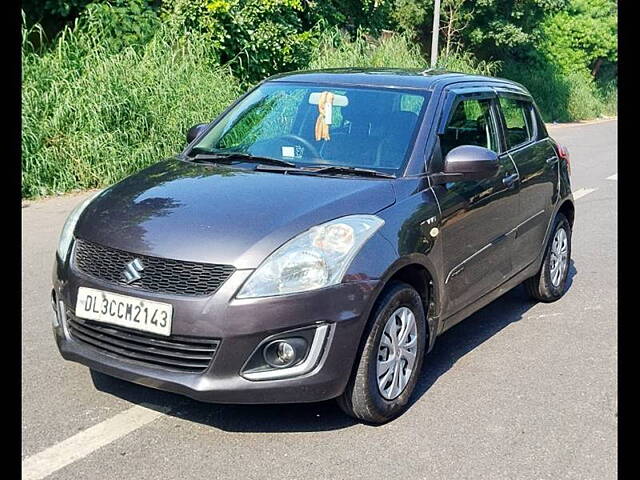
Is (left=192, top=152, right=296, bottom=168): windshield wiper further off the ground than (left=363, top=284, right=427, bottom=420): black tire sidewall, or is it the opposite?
(left=192, top=152, right=296, bottom=168): windshield wiper

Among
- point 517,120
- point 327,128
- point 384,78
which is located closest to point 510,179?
point 517,120

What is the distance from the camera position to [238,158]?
452 centimetres

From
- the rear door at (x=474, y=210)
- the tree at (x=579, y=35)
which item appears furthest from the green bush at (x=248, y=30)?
the tree at (x=579, y=35)

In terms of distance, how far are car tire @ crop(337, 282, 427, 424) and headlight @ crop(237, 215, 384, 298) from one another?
12.9 inches

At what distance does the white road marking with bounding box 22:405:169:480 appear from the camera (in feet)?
10.8

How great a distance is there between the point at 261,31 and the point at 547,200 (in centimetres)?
1027

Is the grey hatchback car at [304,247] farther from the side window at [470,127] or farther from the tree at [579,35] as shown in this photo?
the tree at [579,35]

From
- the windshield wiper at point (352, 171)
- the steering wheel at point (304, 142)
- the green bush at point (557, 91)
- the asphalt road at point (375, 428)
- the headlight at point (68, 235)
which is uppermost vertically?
the green bush at point (557, 91)

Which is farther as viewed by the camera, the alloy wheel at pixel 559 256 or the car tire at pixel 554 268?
the alloy wheel at pixel 559 256

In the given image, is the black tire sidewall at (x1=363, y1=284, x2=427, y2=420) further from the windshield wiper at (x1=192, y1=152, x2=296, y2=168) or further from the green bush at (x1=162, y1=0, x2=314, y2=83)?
the green bush at (x1=162, y1=0, x2=314, y2=83)

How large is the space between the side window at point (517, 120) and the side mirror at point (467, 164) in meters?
1.13

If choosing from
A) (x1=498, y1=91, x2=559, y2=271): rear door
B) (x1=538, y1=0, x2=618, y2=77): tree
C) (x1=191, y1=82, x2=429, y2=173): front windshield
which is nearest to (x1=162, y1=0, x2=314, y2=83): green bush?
(x1=498, y1=91, x2=559, y2=271): rear door

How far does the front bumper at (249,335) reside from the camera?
3.30m
